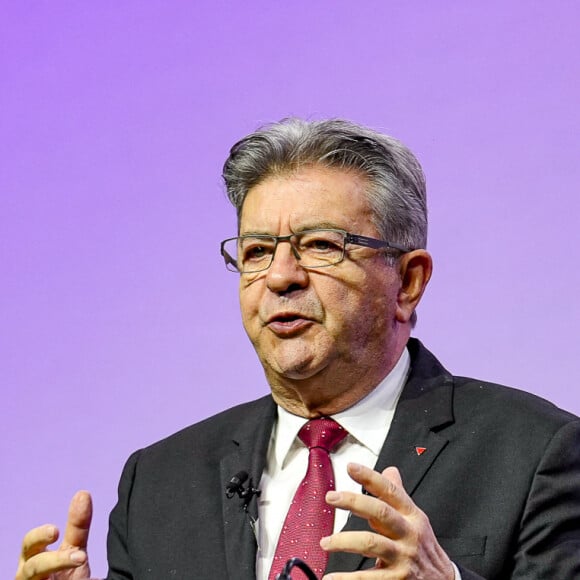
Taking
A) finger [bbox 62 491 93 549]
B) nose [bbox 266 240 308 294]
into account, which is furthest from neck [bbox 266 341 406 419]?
finger [bbox 62 491 93 549]

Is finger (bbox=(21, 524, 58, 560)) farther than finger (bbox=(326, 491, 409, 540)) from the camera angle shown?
Yes

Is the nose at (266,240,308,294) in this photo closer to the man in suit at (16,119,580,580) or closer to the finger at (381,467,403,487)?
the man in suit at (16,119,580,580)

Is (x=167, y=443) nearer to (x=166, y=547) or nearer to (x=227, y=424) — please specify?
(x=227, y=424)

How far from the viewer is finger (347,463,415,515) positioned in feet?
7.13

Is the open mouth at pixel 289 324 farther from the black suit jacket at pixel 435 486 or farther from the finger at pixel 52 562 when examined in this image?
the finger at pixel 52 562

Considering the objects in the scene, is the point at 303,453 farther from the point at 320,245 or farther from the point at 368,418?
→ the point at 320,245

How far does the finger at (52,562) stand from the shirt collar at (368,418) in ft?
2.32

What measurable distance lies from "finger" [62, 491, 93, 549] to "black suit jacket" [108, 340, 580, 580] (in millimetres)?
400

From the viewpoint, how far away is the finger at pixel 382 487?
217 centimetres

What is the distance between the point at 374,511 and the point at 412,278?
1171 millimetres

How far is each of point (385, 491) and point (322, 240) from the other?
955 millimetres

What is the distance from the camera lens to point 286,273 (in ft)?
9.76

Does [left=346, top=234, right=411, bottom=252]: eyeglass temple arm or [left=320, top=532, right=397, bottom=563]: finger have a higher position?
[left=346, top=234, right=411, bottom=252]: eyeglass temple arm

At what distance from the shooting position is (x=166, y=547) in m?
3.00
